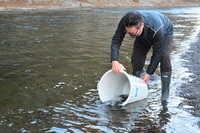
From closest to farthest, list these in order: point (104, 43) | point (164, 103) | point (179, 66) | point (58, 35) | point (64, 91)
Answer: point (164, 103) < point (64, 91) < point (179, 66) < point (104, 43) < point (58, 35)

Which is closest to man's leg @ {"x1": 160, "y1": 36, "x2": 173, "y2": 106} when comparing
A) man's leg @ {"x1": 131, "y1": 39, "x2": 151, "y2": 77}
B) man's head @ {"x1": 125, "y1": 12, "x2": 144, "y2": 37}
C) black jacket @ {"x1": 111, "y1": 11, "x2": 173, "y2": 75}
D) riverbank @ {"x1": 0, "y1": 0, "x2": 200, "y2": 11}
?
black jacket @ {"x1": 111, "y1": 11, "x2": 173, "y2": 75}

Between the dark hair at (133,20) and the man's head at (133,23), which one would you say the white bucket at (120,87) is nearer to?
the man's head at (133,23)

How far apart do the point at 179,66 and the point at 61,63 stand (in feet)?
12.6

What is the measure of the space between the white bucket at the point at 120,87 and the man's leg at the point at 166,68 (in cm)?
39

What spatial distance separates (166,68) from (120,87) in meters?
1.37

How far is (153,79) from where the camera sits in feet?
27.0

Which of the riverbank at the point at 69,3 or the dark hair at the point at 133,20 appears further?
the riverbank at the point at 69,3

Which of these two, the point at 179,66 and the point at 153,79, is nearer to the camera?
the point at 153,79

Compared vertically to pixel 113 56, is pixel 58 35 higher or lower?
lower

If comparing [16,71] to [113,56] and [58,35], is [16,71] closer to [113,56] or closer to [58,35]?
[113,56]

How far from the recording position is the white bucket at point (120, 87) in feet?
19.4

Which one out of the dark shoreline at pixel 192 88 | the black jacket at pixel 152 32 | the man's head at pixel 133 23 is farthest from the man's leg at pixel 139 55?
the man's head at pixel 133 23

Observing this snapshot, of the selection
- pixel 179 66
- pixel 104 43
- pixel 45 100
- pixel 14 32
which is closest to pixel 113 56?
pixel 45 100

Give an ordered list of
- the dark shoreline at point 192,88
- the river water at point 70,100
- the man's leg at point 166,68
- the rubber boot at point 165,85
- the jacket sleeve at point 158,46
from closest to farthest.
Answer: the river water at point 70,100 → the jacket sleeve at point 158,46 → the man's leg at point 166,68 → the rubber boot at point 165,85 → the dark shoreline at point 192,88
